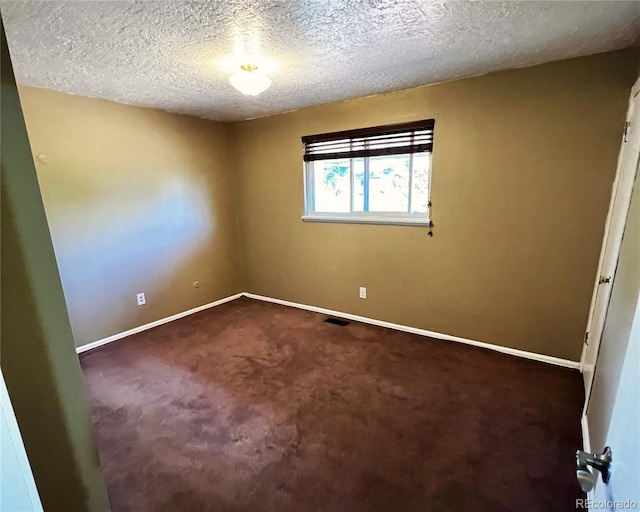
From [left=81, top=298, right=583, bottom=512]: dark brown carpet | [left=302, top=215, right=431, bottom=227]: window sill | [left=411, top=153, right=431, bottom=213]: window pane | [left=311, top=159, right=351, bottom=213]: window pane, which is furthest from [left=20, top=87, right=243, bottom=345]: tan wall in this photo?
[left=411, top=153, right=431, bottom=213]: window pane

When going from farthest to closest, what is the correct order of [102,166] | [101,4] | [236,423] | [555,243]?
[102,166] < [555,243] < [236,423] < [101,4]

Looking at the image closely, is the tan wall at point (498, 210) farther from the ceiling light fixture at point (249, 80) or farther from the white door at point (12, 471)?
the white door at point (12, 471)

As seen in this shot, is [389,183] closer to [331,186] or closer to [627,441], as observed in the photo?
[331,186]

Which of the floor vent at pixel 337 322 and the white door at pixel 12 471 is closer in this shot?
the white door at pixel 12 471

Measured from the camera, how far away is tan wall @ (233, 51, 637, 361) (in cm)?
228

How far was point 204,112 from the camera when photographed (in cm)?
352

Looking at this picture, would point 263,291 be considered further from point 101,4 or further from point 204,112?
point 101,4

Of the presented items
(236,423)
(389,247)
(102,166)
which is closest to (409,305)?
(389,247)

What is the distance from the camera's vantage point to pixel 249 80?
7.12ft

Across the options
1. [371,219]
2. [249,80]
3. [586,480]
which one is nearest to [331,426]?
[586,480]

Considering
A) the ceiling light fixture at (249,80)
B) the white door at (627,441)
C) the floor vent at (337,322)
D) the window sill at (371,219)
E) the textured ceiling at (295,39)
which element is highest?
the textured ceiling at (295,39)

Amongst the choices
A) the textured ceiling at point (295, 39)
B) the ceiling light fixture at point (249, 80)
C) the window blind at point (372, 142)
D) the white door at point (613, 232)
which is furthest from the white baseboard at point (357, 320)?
the ceiling light fixture at point (249, 80)

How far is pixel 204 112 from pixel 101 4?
212 centimetres

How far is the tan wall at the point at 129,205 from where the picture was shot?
110 inches
